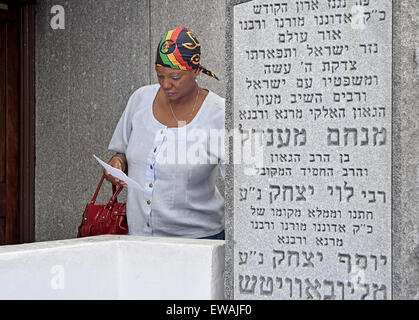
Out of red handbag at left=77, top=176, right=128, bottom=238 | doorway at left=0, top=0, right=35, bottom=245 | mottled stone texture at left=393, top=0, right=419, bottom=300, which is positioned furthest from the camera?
doorway at left=0, top=0, right=35, bottom=245

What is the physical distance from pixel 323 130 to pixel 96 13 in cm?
364

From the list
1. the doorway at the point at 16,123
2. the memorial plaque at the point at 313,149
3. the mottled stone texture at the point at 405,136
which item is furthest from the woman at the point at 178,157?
the doorway at the point at 16,123

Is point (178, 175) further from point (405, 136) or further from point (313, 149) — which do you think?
point (405, 136)

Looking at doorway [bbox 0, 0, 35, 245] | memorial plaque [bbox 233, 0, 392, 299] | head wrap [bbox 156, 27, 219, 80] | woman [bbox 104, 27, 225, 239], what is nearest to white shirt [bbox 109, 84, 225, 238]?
woman [bbox 104, 27, 225, 239]

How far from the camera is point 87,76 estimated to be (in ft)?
18.6

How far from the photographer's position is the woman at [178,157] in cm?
343

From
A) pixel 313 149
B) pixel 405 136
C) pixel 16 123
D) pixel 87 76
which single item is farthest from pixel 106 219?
pixel 16 123

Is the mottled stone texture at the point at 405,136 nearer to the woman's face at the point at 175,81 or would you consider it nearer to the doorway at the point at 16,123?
the woman's face at the point at 175,81

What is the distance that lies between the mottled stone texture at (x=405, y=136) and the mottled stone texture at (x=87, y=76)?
2679 millimetres

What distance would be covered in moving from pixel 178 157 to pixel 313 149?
107 cm

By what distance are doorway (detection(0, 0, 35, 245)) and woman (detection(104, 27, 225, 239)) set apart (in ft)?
8.93

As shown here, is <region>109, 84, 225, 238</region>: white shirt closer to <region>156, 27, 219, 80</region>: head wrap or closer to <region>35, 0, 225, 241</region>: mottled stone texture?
<region>156, 27, 219, 80</region>: head wrap

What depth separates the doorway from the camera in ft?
19.2

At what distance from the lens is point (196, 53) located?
3.49 meters
